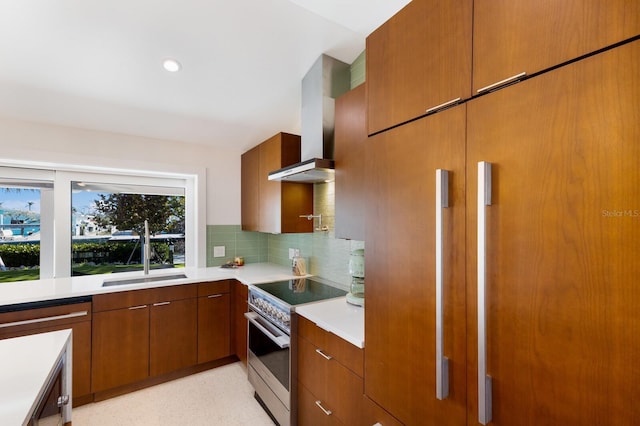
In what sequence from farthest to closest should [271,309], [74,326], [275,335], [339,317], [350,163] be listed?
[74,326] < [271,309] < [275,335] < [350,163] < [339,317]

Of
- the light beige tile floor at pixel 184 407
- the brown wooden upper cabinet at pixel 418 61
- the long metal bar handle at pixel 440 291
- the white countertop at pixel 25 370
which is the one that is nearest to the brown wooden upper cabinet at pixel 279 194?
the light beige tile floor at pixel 184 407

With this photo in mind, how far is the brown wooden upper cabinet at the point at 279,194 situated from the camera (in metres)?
2.62

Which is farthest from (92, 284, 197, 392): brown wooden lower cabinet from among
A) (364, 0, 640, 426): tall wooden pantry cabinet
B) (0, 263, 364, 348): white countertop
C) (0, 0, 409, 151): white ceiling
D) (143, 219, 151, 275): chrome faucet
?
(364, 0, 640, 426): tall wooden pantry cabinet

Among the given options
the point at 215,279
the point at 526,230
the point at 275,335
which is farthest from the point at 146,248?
the point at 526,230

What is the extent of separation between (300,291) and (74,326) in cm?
176

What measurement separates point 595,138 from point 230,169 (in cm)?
330

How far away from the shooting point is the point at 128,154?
2799 mm

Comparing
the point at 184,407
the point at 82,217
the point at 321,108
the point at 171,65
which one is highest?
the point at 171,65

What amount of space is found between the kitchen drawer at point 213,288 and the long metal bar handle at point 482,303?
8.09ft

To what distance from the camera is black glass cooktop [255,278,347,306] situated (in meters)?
1.96

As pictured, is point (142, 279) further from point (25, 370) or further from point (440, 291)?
point (440, 291)

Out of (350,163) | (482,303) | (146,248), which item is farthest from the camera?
(146,248)

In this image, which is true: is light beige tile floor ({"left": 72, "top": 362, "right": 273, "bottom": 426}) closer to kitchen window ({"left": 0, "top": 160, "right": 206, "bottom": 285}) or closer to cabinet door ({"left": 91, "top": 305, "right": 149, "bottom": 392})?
cabinet door ({"left": 91, "top": 305, "right": 149, "bottom": 392})

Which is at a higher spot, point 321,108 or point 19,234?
point 321,108
